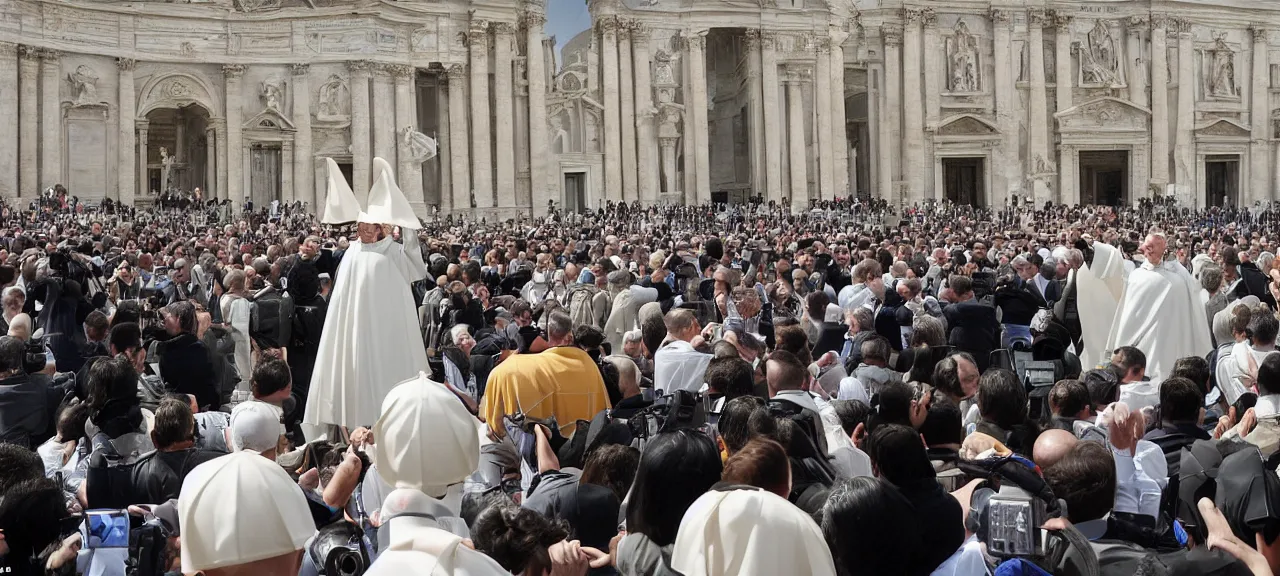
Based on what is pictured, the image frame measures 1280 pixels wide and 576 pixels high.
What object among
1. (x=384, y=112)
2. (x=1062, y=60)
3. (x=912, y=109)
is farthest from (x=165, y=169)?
(x=1062, y=60)

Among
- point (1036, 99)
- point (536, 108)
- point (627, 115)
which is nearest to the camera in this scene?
point (536, 108)

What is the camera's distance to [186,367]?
1045 cm

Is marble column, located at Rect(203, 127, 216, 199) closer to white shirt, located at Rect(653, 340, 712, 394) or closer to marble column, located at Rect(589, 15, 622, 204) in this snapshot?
marble column, located at Rect(589, 15, 622, 204)

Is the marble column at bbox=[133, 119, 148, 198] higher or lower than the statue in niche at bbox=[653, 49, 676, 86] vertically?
lower

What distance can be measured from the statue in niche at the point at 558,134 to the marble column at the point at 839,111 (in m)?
11.1

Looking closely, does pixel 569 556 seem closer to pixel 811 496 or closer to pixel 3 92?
pixel 811 496

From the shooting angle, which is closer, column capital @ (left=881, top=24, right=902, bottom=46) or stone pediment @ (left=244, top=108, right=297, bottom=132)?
stone pediment @ (left=244, top=108, right=297, bottom=132)

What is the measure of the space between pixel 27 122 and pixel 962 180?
3797 centimetres

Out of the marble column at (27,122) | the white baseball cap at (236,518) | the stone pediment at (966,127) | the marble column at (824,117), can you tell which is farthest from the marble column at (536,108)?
the white baseball cap at (236,518)

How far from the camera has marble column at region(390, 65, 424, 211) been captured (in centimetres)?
4347

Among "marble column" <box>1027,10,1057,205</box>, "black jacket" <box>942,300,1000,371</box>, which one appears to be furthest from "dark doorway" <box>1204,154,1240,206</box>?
"black jacket" <box>942,300,1000,371</box>

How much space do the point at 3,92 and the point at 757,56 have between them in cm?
2666

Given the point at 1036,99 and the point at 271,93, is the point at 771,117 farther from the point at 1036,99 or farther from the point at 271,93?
the point at 271,93

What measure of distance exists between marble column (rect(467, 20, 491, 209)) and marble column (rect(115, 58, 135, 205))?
11.1 m
